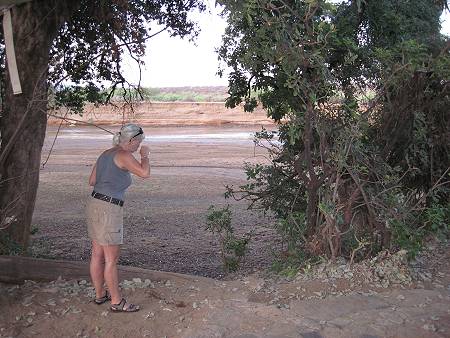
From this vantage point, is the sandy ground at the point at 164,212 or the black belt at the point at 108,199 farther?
the sandy ground at the point at 164,212

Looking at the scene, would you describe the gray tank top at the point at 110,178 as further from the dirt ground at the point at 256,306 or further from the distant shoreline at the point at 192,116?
the distant shoreline at the point at 192,116

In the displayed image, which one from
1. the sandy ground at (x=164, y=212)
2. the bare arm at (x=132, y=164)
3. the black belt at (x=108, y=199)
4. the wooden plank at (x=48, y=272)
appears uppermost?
the bare arm at (x=132, y=164)

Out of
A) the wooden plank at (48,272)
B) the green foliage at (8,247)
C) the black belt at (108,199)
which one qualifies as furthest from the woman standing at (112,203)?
the green foliage at (8,247)

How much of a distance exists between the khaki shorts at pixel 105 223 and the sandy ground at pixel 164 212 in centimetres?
289

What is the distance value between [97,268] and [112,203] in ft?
1.93

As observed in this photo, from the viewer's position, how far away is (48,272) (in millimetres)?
5547

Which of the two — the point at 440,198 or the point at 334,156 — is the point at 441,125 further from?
the point at 334,156

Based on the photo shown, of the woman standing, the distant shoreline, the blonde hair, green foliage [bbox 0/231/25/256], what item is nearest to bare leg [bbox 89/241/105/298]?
the woman standing

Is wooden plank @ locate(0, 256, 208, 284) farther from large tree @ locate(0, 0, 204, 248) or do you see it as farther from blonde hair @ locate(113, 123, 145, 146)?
blonde hair @ locate(113, 123, 145, 146)

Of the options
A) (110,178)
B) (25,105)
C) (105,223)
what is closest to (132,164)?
(110,178)

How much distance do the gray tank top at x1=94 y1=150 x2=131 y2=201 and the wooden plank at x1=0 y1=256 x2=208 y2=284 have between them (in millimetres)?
1085

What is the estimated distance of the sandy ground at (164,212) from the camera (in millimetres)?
9352

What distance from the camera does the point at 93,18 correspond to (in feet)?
27.8

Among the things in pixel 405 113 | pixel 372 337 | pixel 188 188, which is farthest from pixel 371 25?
pixel 188 188
